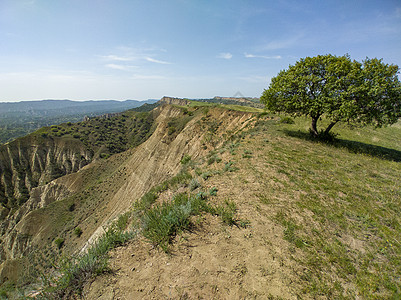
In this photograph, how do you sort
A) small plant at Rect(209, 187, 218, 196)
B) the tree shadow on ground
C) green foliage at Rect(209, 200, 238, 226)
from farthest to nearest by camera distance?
1. the tree shadow on ground
2. small plant at Rect(209, 187, 218, 196)
3. green foliage at Rect(209, 200, 238, 226)

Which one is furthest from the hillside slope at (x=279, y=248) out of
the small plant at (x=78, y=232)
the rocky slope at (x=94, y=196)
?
the small plant at (x=78, y=232)

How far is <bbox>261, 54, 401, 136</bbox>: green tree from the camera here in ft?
39.3

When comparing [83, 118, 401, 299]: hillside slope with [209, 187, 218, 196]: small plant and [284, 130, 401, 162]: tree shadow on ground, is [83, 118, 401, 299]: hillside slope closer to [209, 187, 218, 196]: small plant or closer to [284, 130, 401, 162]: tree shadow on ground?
[209, 187, 218, 196]: small plant

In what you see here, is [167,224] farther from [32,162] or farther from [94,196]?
[32,162]

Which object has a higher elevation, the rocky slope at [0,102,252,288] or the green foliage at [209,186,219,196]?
the green foliage at [209,186,219,196]

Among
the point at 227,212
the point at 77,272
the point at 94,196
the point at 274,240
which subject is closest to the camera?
the point at 77,272

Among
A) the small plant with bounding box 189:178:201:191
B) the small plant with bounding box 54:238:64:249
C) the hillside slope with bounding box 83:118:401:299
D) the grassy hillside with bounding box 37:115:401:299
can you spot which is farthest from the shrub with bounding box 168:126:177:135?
the small plant with bounding box 189:178:201:191

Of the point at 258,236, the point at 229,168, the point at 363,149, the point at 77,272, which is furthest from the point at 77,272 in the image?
the point at 363,149

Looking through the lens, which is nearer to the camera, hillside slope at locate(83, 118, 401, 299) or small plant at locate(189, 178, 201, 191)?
hillside slope at locate(83, 118, 401, 299)

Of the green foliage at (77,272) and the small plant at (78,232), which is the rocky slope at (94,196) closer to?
the small plant at (78,232)

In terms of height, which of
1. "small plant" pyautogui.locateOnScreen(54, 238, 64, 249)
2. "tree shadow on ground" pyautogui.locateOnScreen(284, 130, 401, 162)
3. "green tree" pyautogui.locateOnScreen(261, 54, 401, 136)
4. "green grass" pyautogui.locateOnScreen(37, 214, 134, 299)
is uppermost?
"green tree" pyautogui.locateOnScreen(261, 54, 401, 136)

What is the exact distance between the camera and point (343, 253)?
4.52 m

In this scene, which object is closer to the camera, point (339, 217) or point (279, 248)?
point (279, 248)

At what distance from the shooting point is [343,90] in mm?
13125
